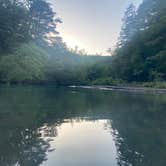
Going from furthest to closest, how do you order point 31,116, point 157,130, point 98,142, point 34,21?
point 34,21 < point 31,116 < point 157,130 < point 98,142

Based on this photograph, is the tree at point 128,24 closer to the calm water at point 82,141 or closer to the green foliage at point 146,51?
the green foliage at point 146,51

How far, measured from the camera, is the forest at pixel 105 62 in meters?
30.4

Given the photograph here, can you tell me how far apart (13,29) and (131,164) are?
12076 millimetres

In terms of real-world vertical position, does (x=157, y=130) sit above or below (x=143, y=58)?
below

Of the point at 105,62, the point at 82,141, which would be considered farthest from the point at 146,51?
the point at 82,141

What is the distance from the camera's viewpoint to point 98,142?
5941 millimetres

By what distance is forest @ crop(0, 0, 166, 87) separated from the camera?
30.4 metres

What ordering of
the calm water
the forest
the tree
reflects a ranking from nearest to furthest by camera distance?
1. the calm water
2. the forest
3. the tree

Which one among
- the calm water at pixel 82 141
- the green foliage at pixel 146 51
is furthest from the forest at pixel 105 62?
the calm water at pixel 82 141

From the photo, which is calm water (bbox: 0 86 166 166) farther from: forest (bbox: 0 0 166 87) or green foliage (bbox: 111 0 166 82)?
green foliage (bbox: 111 0 166 82)

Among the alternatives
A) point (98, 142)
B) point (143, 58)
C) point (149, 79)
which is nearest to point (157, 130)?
point (98, 142)

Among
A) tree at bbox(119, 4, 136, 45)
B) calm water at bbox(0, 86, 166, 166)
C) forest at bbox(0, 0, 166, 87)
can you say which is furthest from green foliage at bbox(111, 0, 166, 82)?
calm water at bbox(0, 86, 166, 166)

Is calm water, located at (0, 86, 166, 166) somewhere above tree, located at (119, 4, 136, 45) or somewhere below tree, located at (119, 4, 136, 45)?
below

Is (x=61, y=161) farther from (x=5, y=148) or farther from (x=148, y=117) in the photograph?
(x=148, y=117)
